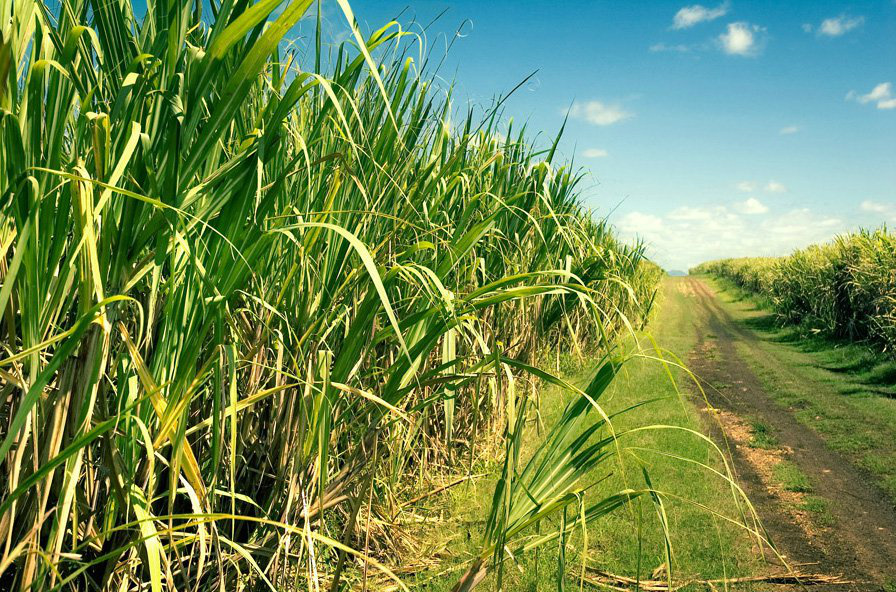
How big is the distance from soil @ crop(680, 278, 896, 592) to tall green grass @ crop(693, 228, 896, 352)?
371 centimetres

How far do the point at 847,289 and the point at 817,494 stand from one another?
8.95 metres

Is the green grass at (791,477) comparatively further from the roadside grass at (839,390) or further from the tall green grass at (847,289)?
the tall green grass at (847,289)

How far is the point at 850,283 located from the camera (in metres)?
10.5

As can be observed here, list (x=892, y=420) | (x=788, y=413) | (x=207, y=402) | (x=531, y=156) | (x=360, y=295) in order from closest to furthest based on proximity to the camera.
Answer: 1. (x=207, y=402)
2. (x=360, y=295)
3. (x=531, y=156)
4. (x=892, y=420)
5. (x=788, y=413)

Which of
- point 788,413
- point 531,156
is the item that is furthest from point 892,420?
point 531,156

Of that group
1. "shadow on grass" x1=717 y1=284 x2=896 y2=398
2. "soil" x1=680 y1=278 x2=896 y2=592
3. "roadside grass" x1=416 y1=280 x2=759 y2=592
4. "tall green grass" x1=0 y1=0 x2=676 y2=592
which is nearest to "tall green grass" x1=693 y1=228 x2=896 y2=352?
"shadow on grass" x1=717 y1=284 x2=896 y2=398

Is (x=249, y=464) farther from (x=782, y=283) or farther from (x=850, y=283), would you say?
(x=782, y=283)

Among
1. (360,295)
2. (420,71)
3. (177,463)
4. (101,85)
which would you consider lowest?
(177,463)

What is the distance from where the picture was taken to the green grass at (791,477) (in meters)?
3.71

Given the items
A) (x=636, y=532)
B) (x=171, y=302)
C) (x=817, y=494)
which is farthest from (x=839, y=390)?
(x=171, y=302)

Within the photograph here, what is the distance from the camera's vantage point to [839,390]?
261 inches

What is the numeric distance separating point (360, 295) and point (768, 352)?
981cm

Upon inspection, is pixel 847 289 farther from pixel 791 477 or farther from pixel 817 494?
pixel 817 494

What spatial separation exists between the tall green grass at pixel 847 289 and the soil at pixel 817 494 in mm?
3706
